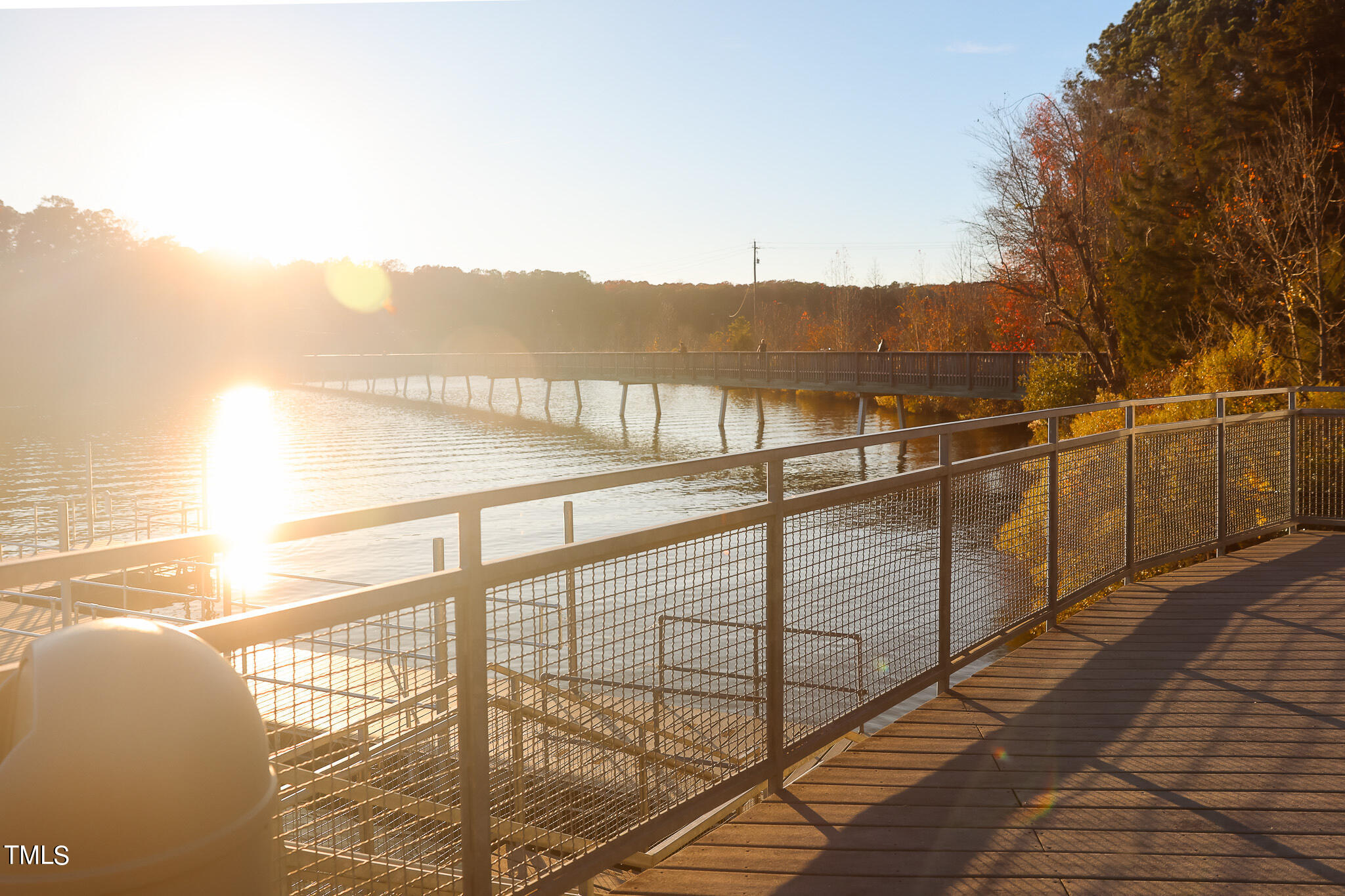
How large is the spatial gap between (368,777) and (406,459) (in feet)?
133

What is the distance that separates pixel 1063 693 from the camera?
5246mm

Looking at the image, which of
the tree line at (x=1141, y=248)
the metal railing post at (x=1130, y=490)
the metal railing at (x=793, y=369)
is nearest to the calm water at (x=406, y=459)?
the metal railing at (x=793, y=369)

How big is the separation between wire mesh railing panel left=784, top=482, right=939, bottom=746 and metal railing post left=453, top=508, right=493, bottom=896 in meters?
1.66

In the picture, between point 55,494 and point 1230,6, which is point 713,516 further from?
point 1230,6

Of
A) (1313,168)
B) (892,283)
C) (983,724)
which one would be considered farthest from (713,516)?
(892,283)

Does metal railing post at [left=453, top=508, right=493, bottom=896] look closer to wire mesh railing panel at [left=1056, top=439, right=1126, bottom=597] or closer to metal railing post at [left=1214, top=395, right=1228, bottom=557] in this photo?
wire mesh railing panel at [left=1056, top=439, right=1126, bottom=597]

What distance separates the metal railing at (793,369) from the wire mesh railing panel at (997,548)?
24368 mm

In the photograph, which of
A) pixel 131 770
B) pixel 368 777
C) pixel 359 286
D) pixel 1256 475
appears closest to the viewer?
pixel 131 770

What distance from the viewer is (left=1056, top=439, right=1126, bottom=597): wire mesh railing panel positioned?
6.52m

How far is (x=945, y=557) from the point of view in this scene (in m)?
5.11

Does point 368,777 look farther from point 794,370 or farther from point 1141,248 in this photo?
point 794,370

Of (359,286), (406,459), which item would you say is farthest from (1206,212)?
(359,286)

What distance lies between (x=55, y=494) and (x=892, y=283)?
203 ft

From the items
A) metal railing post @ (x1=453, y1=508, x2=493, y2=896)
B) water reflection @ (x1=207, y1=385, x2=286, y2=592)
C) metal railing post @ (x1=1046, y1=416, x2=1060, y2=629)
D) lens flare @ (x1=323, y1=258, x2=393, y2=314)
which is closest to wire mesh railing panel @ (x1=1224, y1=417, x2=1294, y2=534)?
metal railing post @ (x1=1046, y1=416, x2=1060, y2=629)
